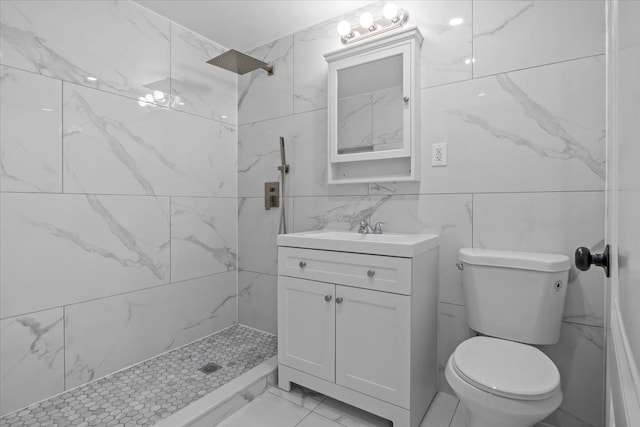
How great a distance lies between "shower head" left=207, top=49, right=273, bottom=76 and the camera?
2.12m

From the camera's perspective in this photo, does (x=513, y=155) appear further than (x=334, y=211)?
No

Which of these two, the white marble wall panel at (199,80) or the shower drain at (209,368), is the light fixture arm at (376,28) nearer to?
the white marble wall panel at (199,80)

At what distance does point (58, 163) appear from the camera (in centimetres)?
173

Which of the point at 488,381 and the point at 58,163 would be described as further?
the point at 58,163

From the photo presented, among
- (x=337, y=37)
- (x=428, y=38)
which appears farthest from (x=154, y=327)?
(x=428, y=38)

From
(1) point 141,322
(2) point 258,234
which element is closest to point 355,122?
(2) point 258,234

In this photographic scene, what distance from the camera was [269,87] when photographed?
2543 millimetres

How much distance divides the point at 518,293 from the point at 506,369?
1.18 ft

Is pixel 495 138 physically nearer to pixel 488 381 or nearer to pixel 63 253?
pixel 488 381

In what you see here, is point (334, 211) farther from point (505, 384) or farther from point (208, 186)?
point (505, 384)

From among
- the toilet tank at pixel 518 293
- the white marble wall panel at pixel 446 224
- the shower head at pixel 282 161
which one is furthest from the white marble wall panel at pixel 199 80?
the toilet tank at pixel 518 293

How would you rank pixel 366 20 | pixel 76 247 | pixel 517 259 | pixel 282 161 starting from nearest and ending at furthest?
pixel 517 259 < pixel 76 247 < pixel 366 20 < pixel 282 161

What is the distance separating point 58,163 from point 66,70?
50 cm

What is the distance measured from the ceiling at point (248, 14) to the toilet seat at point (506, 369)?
202 cm
